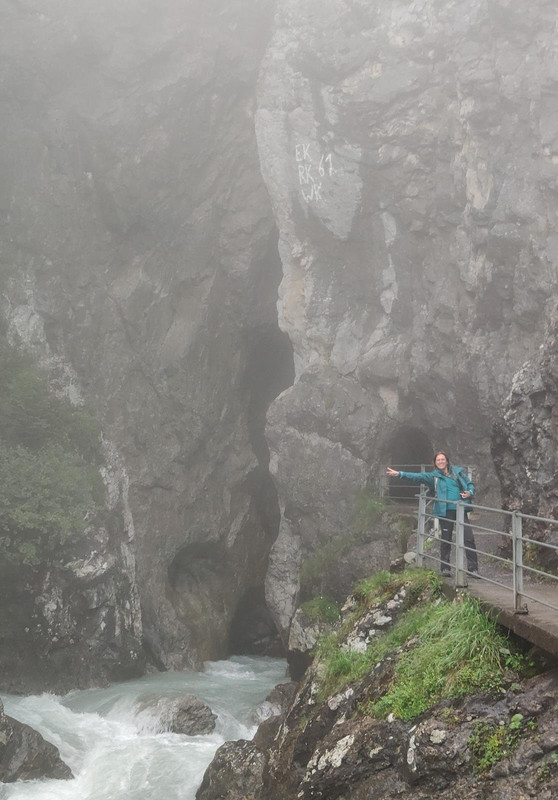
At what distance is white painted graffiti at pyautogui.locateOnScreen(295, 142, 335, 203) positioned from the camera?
21.0m

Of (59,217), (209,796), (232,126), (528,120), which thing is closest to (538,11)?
(528,120)

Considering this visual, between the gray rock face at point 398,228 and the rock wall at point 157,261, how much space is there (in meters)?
1.86

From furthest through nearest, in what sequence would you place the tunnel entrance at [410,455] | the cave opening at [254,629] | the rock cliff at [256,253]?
the tunnel entrance at [410,455]
the cave opening at [254,629]
the rock cliff at [256,253]

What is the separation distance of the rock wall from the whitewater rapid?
3064 mm

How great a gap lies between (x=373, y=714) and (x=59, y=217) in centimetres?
1807

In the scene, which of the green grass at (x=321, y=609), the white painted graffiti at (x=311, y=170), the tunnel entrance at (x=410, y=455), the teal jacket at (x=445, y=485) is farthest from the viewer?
the tunnel entrance at (x=410, y=455)

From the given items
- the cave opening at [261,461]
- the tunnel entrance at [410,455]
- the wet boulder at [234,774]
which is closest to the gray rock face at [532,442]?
the wet boulder at [234,774]

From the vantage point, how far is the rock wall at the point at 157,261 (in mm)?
19891

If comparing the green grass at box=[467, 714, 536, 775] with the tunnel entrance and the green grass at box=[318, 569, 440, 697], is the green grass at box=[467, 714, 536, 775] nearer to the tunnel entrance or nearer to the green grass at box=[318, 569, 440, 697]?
the green grass at box=[318, 569, 440, 697]

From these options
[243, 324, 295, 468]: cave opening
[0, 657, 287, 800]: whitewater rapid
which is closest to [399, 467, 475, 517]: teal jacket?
[0, 657, 287, 800]: whitewater rapid

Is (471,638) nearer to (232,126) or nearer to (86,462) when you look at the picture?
(86,462)

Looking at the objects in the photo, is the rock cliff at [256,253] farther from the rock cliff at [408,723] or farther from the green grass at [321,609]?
the rock cliff at [408,723]

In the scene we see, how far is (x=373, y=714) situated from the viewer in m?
6.48

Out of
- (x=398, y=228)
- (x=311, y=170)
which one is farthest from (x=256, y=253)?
(x=398, y=228)
